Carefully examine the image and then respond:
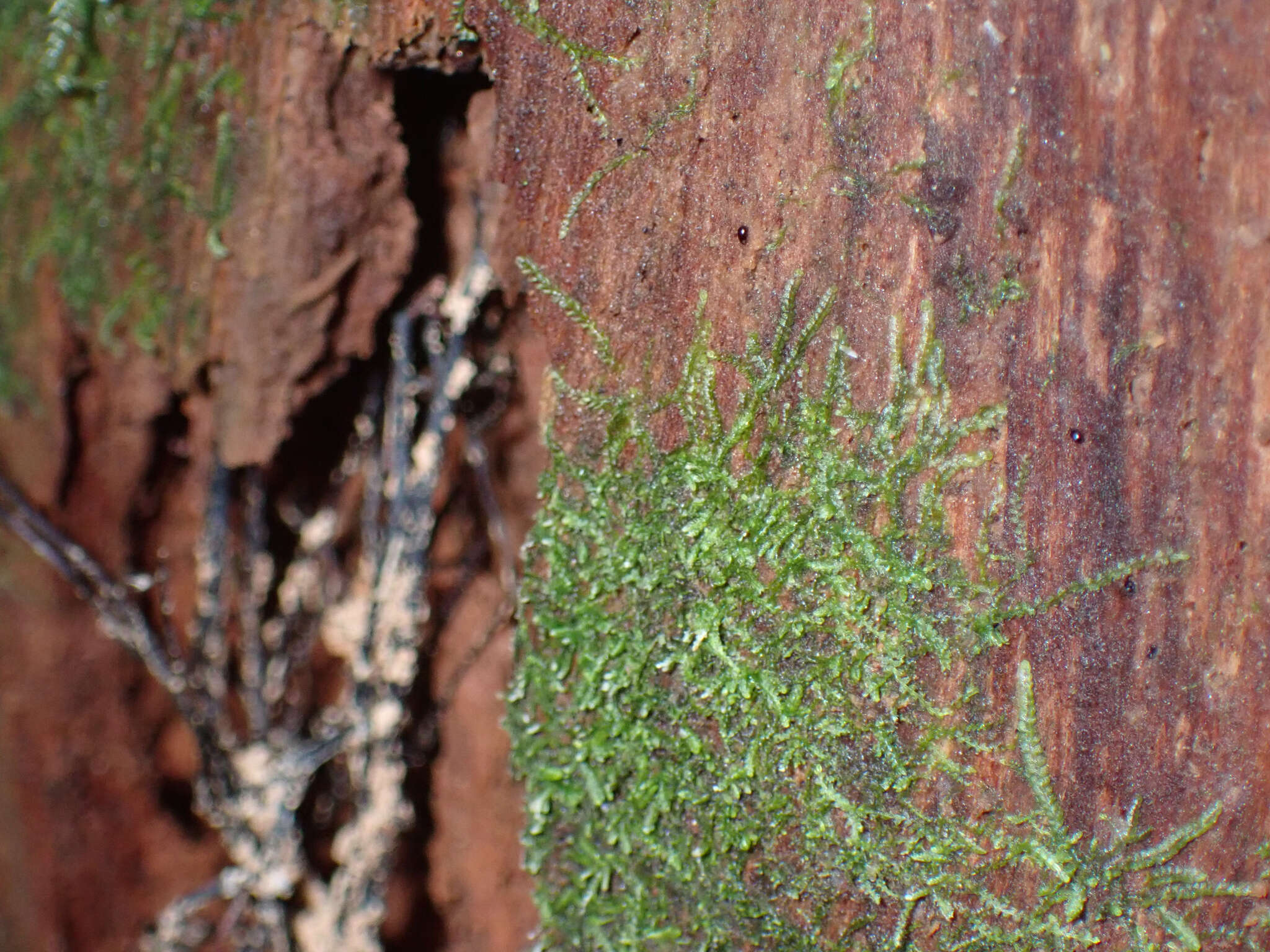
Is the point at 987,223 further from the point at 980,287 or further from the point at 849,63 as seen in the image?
the point at 849,63

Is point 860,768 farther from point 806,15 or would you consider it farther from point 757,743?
point 806,15

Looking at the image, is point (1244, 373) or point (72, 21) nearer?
point (1244, 373)

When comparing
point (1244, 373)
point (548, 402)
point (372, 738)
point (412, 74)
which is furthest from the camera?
point (372, 738)

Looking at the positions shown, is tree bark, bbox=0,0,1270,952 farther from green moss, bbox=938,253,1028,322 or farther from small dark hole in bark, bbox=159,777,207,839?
small dark hole in bark, bbox=159,777,207,839

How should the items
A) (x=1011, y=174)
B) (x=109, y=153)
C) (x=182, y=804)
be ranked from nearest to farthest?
(x=1011, y=174) → (x=109, y=153) → (x=182, y=804)

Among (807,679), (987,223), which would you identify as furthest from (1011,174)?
(807,679)

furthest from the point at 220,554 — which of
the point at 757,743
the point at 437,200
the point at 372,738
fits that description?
the point at 757,743

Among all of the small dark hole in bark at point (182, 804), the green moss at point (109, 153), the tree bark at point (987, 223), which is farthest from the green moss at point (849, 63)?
the small dark hole in bark at point (182, 804)
